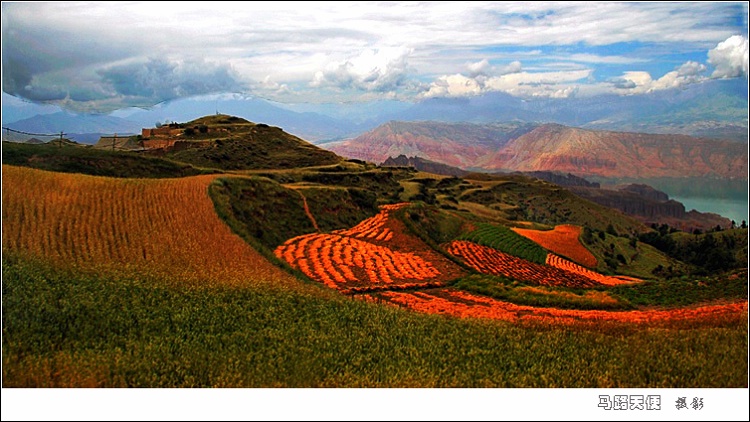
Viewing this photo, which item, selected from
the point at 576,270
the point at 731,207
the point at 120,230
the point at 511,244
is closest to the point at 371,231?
the point at 511,244

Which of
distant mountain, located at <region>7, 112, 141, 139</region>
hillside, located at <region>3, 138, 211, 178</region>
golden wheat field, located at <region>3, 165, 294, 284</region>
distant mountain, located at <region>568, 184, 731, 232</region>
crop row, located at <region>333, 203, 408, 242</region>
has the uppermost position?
distant mountain, located at <region>7, 112, 141, 139</region>

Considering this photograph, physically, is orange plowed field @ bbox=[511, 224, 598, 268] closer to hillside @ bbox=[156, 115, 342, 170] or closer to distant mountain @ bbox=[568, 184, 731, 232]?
hillside @ bbox=[156, 115, 342, 170]

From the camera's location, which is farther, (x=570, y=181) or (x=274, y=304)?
(x=570, y=181)

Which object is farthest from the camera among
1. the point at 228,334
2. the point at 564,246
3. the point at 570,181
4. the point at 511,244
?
the point at 570,181

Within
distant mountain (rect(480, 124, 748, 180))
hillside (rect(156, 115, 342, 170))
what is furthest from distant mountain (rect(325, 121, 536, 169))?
distant mountain (rect(480, 124, 748, 180))

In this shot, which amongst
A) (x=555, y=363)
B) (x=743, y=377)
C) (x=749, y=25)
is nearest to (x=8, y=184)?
(x=555, y=363)

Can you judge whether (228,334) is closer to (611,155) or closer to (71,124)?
(71,124)
